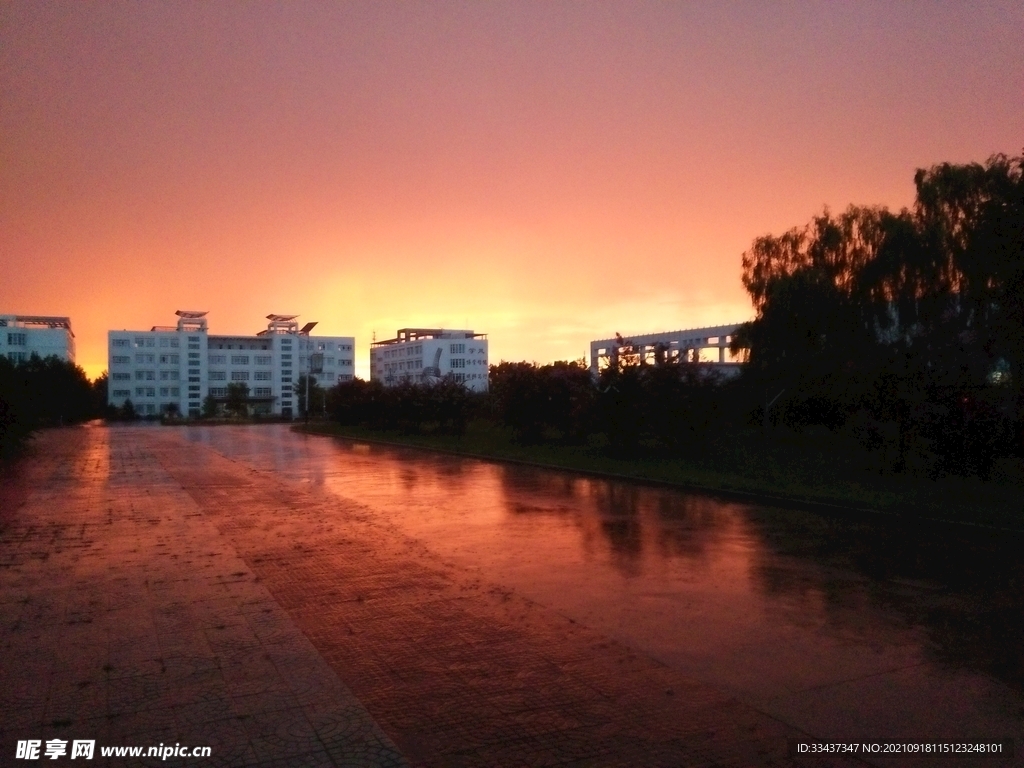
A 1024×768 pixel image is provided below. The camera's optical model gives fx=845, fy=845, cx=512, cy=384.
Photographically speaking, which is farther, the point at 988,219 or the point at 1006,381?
the point at 1006,381

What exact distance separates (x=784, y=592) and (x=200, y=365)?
114m

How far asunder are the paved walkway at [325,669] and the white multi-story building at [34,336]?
343ft

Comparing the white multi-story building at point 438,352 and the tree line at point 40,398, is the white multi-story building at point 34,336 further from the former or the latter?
the white multi-story building at point 438,352

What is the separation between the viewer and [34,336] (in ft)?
342

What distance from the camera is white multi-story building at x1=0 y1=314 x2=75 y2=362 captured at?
4026 inches

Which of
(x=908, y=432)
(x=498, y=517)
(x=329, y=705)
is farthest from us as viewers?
(x=908, y=432)

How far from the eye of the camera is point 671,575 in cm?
906

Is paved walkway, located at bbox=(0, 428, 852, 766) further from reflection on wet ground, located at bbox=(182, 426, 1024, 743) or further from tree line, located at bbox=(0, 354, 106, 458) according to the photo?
tree line, located at bbox=(0, 354, 106, 458)

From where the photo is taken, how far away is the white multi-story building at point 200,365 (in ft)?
363

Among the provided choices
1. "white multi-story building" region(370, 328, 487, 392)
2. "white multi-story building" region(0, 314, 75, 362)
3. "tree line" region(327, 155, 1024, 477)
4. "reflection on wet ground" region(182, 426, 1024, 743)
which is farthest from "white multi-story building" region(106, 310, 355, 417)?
"reflection on wet ground" region(182, 426, 1024, 743)

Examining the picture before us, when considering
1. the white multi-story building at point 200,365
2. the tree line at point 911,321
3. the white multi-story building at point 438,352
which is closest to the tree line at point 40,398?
the white multi-story building at point 200,365

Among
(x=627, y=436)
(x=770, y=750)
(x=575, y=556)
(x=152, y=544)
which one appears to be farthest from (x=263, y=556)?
(x=627, y=436)

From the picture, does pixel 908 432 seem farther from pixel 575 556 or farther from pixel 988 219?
pixel 575 556

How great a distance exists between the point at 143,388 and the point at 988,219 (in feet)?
365
